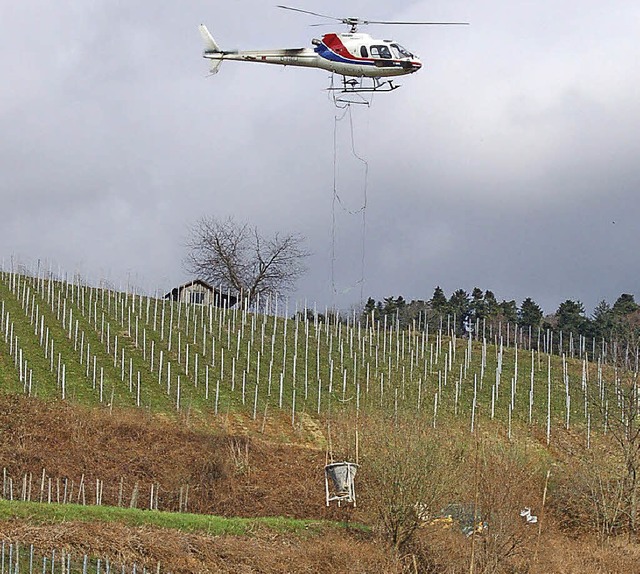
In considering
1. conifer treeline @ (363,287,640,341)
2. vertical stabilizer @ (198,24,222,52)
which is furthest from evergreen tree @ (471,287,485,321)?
vertical stabilizer @ (198,24,222,52)

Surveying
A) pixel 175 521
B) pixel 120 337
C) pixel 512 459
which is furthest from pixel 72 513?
pixel 120 337

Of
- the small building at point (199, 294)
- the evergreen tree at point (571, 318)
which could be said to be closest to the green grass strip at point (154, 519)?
the small building at point (199, 294)

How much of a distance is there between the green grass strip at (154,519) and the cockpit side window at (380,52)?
11.6 metres

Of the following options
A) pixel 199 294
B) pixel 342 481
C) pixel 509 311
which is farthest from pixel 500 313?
→ pixel 342 481

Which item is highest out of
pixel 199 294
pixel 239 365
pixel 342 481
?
pixel 199 294

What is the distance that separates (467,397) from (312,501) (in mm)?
14410

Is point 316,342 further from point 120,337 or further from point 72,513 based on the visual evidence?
point 72,513

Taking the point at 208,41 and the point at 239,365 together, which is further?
the point at 239,365

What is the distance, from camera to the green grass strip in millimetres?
21406

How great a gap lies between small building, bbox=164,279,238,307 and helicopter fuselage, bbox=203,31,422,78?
38.8 metres

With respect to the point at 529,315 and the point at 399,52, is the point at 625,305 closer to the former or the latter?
the point at 529,315

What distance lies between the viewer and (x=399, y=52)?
21812mm

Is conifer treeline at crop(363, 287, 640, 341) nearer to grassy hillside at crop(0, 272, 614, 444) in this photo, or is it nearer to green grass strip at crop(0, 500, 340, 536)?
grassy hillside at crop(0, 272, 614, 444)

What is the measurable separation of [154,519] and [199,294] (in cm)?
3939
